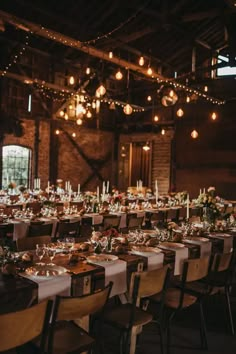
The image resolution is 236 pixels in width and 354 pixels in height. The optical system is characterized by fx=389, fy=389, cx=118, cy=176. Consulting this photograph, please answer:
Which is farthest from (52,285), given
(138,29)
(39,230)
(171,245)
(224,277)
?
(138,29)

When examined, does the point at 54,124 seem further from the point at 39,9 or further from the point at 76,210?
the point at 76,210

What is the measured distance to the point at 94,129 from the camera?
633 inches

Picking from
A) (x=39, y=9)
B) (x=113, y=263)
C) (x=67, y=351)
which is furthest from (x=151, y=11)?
(x=67, y=351)

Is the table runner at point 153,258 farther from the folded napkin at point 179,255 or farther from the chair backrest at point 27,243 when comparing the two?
the chair backrest at point 27,243

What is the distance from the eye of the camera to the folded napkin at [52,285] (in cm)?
287

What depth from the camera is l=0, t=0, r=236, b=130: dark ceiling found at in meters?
9.44

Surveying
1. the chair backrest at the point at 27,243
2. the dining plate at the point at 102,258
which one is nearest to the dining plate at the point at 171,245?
the dining plate at the point at 102,258

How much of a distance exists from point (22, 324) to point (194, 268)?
70.7 inches

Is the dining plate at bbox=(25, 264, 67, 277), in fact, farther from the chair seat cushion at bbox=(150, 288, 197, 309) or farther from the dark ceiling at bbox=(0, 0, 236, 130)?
the dark ceiling at bbox=(0, 0, 236, 130)

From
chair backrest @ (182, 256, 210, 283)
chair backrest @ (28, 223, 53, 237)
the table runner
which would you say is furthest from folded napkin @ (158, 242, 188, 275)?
chair backrest @ (28, 223, 53, 237)

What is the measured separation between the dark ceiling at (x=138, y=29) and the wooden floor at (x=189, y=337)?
18.4 ft

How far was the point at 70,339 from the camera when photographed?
272cm

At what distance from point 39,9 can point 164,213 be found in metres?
6.20

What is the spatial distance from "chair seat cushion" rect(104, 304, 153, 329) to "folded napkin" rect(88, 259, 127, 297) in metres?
0.18
